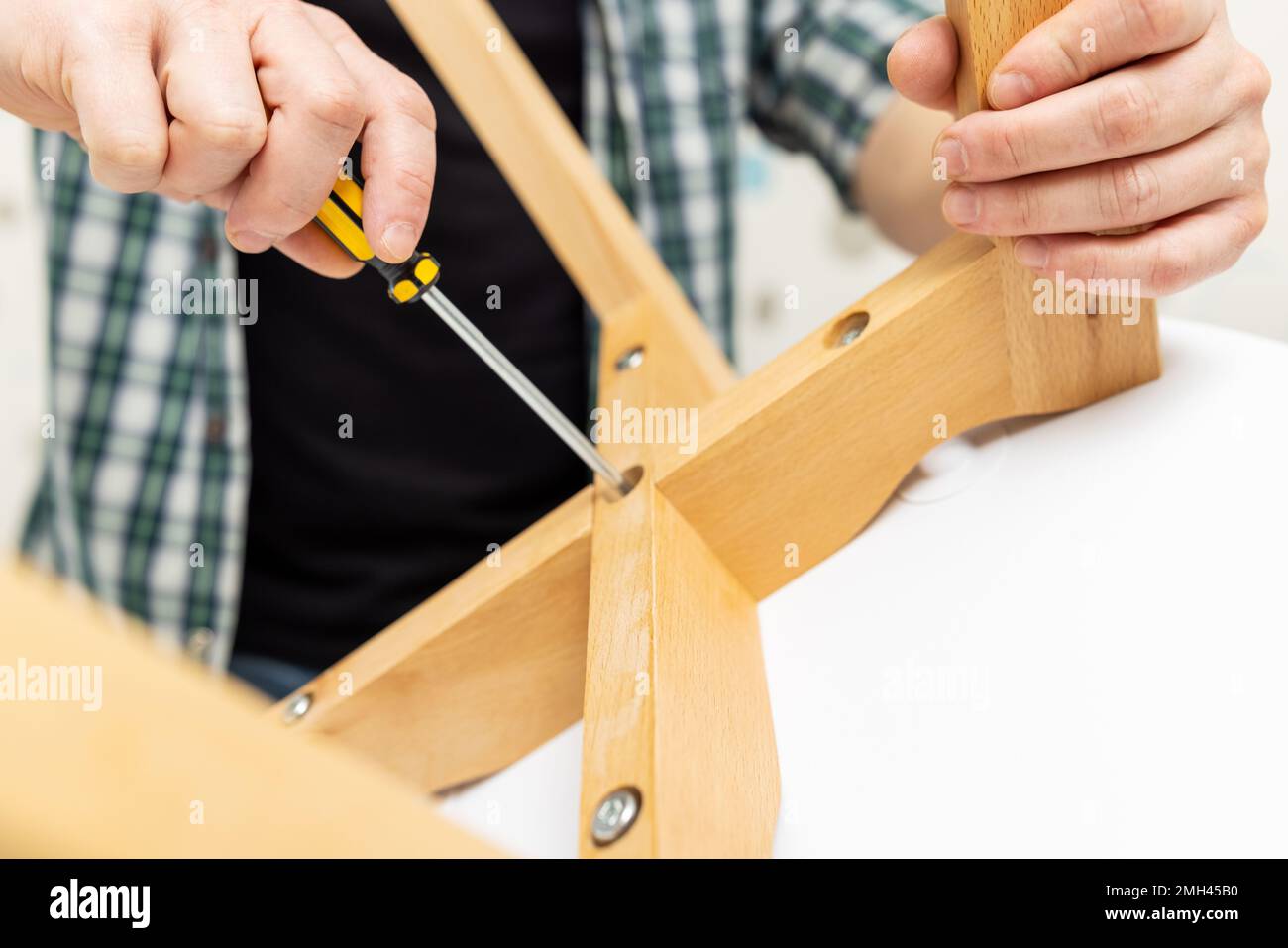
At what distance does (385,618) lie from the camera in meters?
0.71

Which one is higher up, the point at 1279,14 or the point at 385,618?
the point at 1279,14

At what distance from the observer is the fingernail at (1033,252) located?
1.11 feet

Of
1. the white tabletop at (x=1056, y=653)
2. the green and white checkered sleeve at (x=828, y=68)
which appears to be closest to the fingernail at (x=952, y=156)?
the white tabletop at (x=1056, y=653)

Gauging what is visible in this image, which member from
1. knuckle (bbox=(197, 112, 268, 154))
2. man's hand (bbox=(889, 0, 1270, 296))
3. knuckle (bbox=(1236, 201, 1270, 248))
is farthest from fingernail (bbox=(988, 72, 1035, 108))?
knuckle (bbox=(197, 112, 268, 154))

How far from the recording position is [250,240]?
37 centimetres

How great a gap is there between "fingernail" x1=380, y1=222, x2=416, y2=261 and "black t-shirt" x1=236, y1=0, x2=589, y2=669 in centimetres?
36

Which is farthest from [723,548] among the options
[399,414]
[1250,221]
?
[399,414]

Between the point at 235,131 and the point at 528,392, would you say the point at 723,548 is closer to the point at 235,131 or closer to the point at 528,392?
the point at 528,392

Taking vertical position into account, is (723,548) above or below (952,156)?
below

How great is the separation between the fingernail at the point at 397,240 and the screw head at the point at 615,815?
195mm

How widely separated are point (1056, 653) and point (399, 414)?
0.52 meters

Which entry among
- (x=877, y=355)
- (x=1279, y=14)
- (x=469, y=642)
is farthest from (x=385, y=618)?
(x=1279, y=14)
